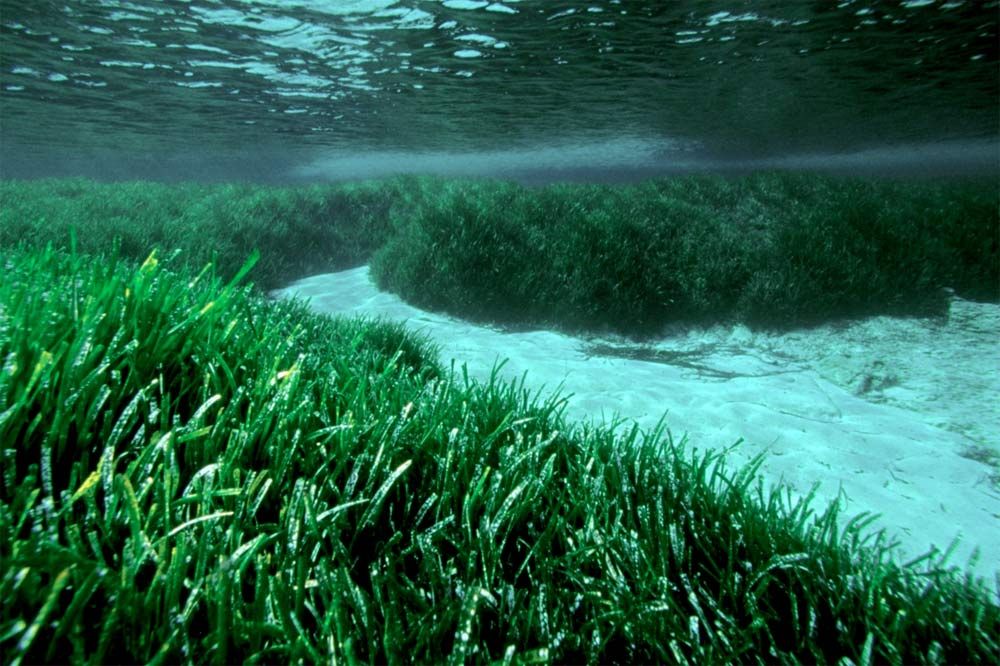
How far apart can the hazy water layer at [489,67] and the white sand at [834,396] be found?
32.9 feet

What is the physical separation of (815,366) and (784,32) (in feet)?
46.6

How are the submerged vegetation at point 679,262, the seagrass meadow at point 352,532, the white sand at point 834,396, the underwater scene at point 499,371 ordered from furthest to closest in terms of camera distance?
the submerged vegetation at point 679,262, the white sand at point 834,396, the underwater scene at point 499,371, the seagrass meadow at point 352,532

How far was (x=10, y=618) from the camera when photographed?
1194 millimetres

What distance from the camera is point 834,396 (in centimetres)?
625

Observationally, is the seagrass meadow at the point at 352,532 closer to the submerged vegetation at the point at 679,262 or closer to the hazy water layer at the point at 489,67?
the submerged vegetation at the point at 679,262

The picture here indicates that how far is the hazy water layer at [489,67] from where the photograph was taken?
44.9 ft

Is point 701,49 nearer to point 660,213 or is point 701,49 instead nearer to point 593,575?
point 660,213

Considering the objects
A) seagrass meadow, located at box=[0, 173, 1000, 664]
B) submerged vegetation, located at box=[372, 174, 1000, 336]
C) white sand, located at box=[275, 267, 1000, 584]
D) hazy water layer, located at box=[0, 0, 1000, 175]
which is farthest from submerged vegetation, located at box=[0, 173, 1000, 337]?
seagrass meadow, located at box=[0, 173, 1000, 664]

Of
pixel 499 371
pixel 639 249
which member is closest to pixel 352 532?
pixel 499 371

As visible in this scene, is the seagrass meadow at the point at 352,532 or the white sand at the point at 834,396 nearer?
the seagrass meadow at the point at 352,532

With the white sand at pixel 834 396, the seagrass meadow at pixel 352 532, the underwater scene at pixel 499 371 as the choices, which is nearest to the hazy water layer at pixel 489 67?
the underwater scene at pixel 499 371

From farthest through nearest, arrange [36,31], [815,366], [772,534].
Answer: [36,31]
[815,366]
[772,534]

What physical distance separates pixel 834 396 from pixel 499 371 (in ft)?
14.4

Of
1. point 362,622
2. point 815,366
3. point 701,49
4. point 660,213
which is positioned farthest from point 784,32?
point 362,622
